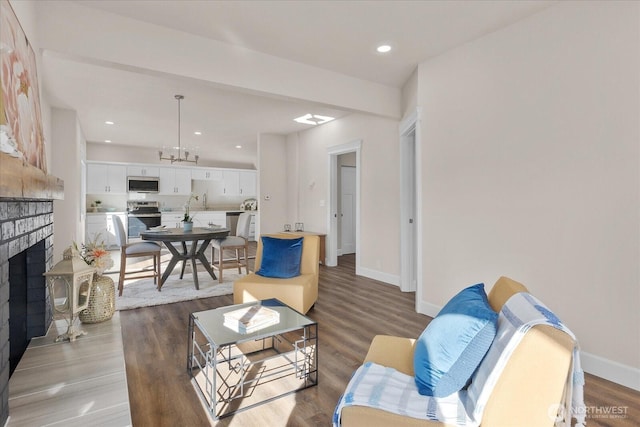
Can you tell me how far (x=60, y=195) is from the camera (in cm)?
272

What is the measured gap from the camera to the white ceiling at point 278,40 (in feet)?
8.49

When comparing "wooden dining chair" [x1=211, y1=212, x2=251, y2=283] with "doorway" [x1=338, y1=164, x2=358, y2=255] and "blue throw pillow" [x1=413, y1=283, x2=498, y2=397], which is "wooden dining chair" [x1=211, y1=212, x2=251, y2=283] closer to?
"doorway" [x1=338, y1=164, x2=358, y2=255]

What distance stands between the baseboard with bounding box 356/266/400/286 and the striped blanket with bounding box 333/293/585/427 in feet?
11.0

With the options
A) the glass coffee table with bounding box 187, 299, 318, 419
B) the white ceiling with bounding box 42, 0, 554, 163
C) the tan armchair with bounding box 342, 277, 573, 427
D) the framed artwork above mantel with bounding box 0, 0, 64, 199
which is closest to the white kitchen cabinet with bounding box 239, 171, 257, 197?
the white ceiling with bounding box 42, 0, 554, 163

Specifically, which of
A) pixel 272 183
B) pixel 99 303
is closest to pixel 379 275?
pixel 272 183

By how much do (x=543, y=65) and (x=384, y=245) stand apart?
2979 millimetres

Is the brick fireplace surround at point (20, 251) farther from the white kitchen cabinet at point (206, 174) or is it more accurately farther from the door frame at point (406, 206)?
the white kitchen cabinet at point (206, 174)

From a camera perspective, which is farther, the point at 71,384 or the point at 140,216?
the point at 140,216

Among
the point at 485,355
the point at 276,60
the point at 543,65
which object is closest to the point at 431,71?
the point at 543,65

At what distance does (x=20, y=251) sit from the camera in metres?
1.71

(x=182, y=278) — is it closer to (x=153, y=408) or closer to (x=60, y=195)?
(x=60, y=195)

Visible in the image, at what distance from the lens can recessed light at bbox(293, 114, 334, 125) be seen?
5.64 metres

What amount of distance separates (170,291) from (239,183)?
6.12 meters

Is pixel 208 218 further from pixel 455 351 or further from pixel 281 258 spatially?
pixel 455 351
